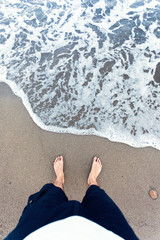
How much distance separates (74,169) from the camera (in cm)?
225

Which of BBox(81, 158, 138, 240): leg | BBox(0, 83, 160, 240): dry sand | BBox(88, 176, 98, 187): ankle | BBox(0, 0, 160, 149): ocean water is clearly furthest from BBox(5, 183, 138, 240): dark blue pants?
BBox(0, 0, 160, 149): ocean water

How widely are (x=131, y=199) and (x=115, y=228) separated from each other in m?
1.10

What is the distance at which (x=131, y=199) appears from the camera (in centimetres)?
207

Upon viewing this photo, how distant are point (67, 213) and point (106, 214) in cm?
39

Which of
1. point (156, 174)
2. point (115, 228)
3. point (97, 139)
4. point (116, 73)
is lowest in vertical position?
point (156, 174)

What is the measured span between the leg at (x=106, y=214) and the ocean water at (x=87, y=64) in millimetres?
1041

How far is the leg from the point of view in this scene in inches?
44.6

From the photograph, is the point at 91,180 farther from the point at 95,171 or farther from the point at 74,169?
the point at 74,169

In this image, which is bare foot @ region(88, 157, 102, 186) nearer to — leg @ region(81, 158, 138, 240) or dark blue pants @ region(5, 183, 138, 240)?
leg @ region(81, 158, 138, 240)

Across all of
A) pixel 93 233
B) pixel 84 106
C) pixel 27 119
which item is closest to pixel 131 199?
pixel 93 233

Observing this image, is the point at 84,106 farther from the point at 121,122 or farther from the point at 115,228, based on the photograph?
the point at 115,228

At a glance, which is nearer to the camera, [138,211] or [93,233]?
[93,233]

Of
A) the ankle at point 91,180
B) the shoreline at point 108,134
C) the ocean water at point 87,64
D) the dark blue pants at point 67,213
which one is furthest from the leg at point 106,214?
the ocean water at point 87,64

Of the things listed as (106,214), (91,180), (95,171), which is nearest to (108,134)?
(95,171)
